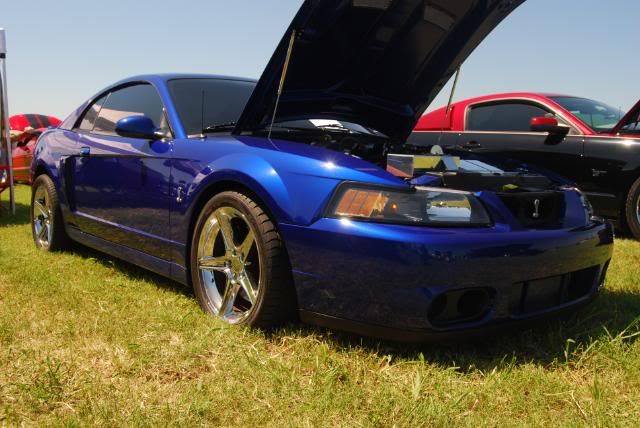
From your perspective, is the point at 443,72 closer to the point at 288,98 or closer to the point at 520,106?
the point at 288,98

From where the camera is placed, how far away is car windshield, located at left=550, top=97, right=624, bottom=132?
5429 mm

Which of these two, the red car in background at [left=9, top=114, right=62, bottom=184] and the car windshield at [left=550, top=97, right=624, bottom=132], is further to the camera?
the red car in background at [left=9, top=114, right=62, bottom=184]

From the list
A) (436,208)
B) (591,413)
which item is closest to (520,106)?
(436,208)

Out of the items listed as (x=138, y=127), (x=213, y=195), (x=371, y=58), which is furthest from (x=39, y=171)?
(x=371, y=58)

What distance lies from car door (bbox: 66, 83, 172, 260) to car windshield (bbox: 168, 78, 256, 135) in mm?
125

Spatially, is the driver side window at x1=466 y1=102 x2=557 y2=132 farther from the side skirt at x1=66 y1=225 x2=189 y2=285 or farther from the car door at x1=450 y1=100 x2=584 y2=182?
the side skirt at x1=66 y1=225 x2=189 y2=285

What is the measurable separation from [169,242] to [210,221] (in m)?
0.38

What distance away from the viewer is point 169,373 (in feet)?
7.06

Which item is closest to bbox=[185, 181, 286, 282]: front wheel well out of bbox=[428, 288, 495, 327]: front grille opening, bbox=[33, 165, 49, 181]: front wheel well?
bbox=[428, 288, 495, 327]: front grille opening

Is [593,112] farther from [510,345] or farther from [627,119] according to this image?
[510,345]

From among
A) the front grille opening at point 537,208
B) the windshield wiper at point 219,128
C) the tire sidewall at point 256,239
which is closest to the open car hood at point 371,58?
the windshield wiper at point 219,128

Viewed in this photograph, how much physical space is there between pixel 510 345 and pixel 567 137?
11.7 ft

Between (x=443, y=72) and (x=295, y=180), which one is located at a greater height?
(x=443, y=72)

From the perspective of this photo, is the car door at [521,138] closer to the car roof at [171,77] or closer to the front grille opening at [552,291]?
the car roof at [171,77]
